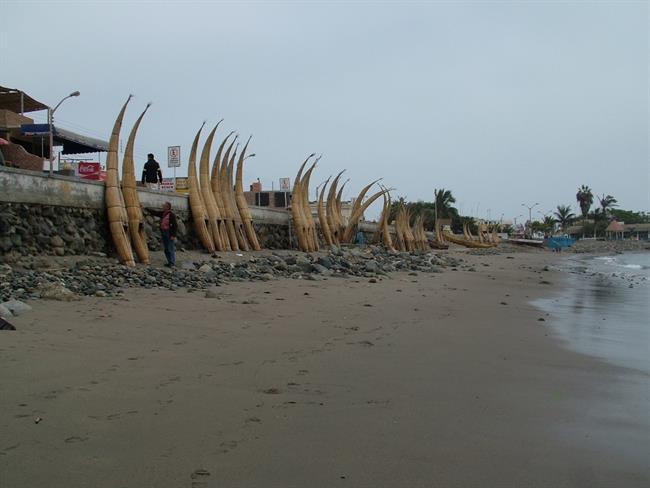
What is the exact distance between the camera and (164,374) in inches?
153

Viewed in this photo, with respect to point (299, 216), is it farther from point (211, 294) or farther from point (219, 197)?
point (211, 294)

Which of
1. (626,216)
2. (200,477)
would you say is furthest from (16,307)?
(626,216)

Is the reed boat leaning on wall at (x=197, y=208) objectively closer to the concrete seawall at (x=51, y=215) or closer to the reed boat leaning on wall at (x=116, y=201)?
the concrete seawall at (x=51, y=215)

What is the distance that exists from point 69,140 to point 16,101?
4.18 m

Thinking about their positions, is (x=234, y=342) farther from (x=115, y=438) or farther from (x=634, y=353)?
Result: (x=634, y=353)

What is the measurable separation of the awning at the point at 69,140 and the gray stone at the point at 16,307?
17245mm

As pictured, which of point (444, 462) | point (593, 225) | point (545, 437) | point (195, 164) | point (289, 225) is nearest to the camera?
point (444, 462)

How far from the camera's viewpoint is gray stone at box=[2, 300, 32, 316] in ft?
17.6

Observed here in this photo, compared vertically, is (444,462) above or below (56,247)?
below

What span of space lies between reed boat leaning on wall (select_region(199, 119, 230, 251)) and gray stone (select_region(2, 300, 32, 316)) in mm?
9965

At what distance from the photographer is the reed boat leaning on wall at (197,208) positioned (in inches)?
595

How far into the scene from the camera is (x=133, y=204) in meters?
12.0

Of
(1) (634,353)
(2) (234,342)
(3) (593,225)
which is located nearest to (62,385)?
(2) (234,342)

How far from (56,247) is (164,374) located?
25.3 ft
